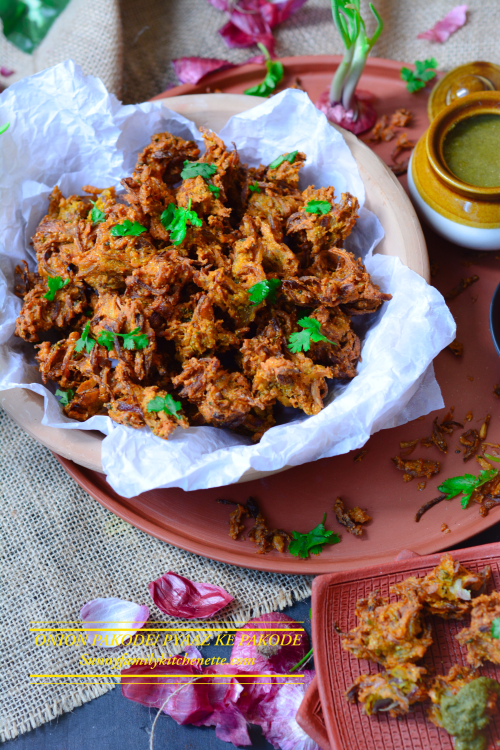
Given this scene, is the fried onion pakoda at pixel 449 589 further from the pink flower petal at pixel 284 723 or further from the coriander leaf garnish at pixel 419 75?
the coriander leaf garnish at pixel 419 75

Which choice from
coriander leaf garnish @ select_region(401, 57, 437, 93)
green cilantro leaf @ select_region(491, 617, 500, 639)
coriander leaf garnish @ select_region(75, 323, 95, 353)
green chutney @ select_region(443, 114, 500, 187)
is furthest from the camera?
coriander leaf garnish @ select_region(401, 57, 437, 93)

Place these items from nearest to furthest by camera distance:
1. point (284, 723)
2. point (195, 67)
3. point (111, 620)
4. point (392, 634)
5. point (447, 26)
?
point (392, 634), point (284, 723), point (111, 620), point (195, 67), point (447, 26)

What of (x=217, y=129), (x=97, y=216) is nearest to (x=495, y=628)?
(x=97, y=216)

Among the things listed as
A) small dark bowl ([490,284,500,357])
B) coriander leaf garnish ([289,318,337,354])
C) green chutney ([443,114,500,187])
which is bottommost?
small dark bowl ([490,284,500,357])

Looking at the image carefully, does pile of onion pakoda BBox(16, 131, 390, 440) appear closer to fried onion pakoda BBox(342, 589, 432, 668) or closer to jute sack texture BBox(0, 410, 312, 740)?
jute sack texture BBox(0, 410, 312, 740)

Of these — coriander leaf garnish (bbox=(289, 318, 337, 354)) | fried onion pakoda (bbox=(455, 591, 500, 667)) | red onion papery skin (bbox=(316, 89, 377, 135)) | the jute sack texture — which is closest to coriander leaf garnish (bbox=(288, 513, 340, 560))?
the jute sack texture

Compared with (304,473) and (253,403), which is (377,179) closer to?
(253,403)

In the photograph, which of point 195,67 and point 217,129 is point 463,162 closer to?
point 217,129
